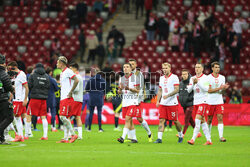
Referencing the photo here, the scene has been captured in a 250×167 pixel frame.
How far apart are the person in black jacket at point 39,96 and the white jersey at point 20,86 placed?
2.71 ft

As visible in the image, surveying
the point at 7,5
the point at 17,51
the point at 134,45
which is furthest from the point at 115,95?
the point at 7,5

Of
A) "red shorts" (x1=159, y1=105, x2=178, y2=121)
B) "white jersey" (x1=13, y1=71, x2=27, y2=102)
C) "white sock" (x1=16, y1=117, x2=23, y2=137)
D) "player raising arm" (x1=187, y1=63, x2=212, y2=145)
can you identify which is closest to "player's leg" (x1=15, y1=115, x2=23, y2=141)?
"white sock" (x1=16, y1=117, x2=23, y2=137)

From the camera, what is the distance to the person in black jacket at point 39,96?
584 inches

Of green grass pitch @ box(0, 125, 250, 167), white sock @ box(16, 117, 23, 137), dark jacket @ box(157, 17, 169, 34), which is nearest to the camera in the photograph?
green grass pitch @ box(0, 125, 250, 167)

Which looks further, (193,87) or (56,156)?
(193,87)

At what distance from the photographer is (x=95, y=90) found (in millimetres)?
19266

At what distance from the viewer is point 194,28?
3038cm

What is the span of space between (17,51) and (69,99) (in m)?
19.1

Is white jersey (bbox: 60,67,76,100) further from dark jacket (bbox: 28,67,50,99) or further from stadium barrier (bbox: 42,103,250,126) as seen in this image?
stadium barrier (bbox: 42,103,250,126)

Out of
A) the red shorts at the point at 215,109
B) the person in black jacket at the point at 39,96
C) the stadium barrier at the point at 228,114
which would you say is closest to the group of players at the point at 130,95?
the person in black jacket at the point at 39,96

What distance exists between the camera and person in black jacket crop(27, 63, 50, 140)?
584 inches

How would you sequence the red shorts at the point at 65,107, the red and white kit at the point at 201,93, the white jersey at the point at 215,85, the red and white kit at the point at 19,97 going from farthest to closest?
the white jersey at the point at 215,85 < the red and white kit at the point at 19,97 < the red shorts at the point at 65,107 < the red and white kit at the point at 201,93

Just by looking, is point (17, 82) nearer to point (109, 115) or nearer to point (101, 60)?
point (109, 115)

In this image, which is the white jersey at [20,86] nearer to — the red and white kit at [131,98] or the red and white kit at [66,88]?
the red and white kit at [66,88]
